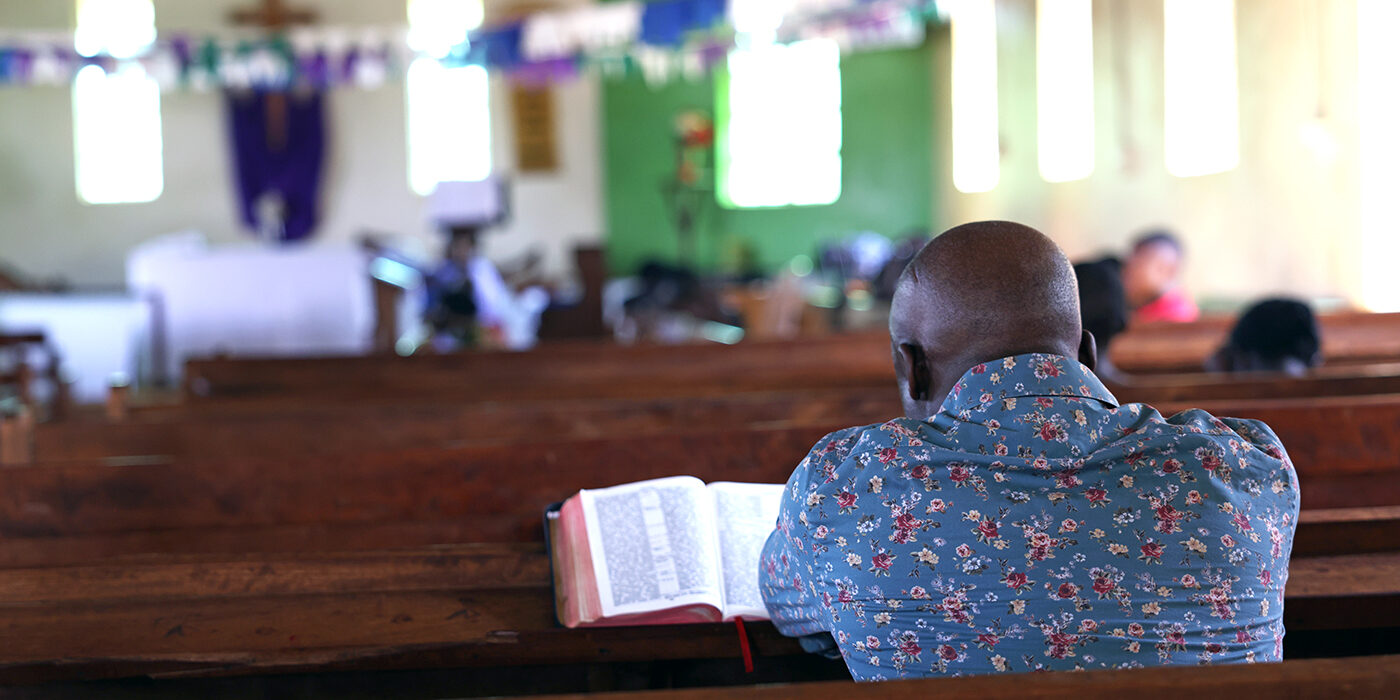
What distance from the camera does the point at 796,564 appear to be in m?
1.28

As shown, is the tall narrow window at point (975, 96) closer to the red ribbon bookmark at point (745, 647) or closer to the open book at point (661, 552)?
the open book at point (661, 552)

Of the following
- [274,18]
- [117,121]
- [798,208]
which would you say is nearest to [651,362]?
[798,208]

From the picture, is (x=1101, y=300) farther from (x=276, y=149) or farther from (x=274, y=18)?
(x=274, y=18)

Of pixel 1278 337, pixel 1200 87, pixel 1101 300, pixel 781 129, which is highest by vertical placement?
pixel 781 129

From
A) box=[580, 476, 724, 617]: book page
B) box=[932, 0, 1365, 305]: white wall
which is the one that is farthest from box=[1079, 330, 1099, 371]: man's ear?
box=[932, 0, 1365, 305]: white wall

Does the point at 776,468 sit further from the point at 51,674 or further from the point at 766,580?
the point at 51,674

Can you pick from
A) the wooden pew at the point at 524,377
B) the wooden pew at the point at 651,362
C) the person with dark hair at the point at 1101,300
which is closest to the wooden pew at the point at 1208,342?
the wooden pew at the point at 651,362

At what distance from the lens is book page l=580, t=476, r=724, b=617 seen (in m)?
1.45

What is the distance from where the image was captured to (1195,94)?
6.13m

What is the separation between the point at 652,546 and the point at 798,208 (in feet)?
32.9

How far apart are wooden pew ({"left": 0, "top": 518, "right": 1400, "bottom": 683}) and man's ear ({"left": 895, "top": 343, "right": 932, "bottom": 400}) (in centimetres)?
32

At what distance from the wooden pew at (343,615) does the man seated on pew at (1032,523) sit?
0.85ft

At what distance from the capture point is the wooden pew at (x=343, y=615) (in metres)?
1.41

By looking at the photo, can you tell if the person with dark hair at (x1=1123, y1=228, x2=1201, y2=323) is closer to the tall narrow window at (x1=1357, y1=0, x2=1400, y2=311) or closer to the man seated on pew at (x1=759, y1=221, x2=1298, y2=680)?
the tall narrow window at (x1=1357, y1=0, x2=1400, y2=311)
